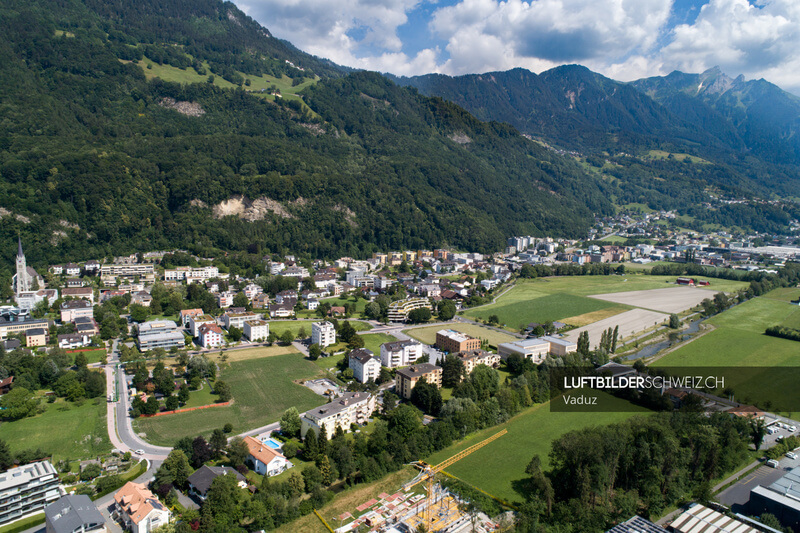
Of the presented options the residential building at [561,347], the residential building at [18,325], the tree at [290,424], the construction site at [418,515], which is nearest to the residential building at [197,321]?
the residential building at [18,325]

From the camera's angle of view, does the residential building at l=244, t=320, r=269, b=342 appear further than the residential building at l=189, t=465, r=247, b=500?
Yes

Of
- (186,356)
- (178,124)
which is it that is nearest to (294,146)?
(178,124)

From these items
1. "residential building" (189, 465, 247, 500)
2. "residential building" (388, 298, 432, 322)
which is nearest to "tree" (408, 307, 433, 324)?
"residential building" (388, 298, 432, 322)

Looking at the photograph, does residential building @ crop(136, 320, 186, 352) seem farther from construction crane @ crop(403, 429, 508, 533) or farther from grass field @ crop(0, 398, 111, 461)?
construction crane @ crop(403, 429, 508, 533)

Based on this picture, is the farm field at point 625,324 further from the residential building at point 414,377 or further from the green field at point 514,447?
the residential building at point 414,377

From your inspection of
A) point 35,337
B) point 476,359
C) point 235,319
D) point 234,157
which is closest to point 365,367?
point 476,359
